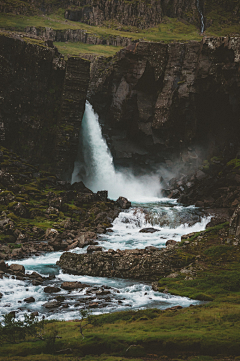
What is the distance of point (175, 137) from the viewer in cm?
5541

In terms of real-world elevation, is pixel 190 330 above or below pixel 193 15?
below

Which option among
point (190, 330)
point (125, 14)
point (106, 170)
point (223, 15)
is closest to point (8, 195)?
point (106, 170)

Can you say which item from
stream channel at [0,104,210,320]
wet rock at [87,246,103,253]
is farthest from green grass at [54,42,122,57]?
wet rock at [87,246,103,253]

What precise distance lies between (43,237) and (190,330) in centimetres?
2097

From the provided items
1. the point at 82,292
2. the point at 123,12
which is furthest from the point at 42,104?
the point at 123,12

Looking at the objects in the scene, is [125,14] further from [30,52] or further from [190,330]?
[190,330]

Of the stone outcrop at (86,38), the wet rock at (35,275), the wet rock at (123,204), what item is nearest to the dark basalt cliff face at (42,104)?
the wet rock at (123,204)

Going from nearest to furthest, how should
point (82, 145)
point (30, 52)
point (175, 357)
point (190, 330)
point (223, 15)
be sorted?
point (175, 357), point (190, 330), point (30, 52), point (82, 145), point (223, 15)

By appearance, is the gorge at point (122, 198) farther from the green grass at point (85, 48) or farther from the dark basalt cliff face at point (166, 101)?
the green grass at point (85, 48)

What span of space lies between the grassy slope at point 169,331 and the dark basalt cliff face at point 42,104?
34.8 metres

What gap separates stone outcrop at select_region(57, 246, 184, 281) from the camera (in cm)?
1991

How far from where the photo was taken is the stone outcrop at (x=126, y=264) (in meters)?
19.9

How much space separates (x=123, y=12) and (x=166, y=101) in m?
103

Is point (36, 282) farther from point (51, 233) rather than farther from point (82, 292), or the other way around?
point (51, 233)
